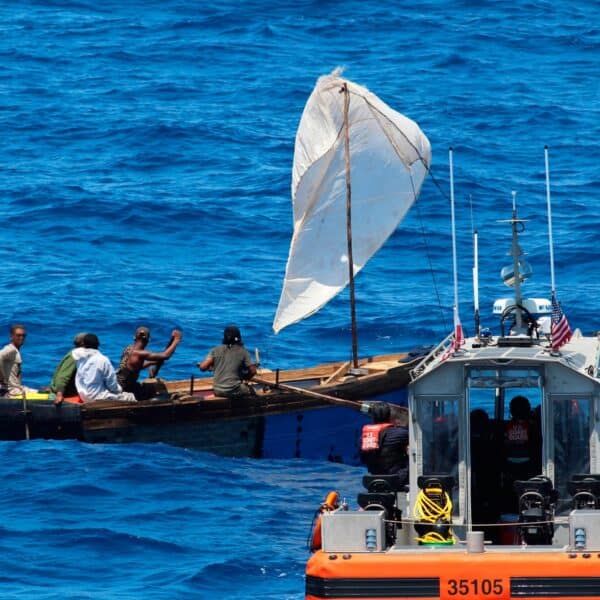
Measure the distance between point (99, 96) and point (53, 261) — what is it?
39.1 feet

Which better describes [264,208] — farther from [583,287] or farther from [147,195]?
[583,287]

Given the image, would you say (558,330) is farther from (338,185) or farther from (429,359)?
(338,185)

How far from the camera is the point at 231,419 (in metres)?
22.4

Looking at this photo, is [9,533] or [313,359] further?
[313,359]

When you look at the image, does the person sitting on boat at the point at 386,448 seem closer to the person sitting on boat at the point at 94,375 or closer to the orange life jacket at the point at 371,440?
the orange life jacket at the point at 371,440

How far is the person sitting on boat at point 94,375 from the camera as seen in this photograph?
22.1 meters

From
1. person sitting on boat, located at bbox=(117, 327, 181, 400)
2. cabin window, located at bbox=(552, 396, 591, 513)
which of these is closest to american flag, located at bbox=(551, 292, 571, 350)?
cabin window, located at bbox=(552, 396, 591, 513)

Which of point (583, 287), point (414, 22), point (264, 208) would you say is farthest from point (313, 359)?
point (414, 22)

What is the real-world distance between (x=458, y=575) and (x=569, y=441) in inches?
77.4

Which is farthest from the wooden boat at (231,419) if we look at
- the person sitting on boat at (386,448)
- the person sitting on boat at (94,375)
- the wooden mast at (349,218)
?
the person sitting on boat at (386,448)

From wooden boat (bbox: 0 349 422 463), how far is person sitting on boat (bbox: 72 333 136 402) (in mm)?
255

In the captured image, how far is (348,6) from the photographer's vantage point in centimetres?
5184

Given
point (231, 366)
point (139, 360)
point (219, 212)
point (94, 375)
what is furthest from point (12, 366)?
point (219, 212)

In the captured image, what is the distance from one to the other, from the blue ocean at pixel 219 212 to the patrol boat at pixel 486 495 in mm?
2229
